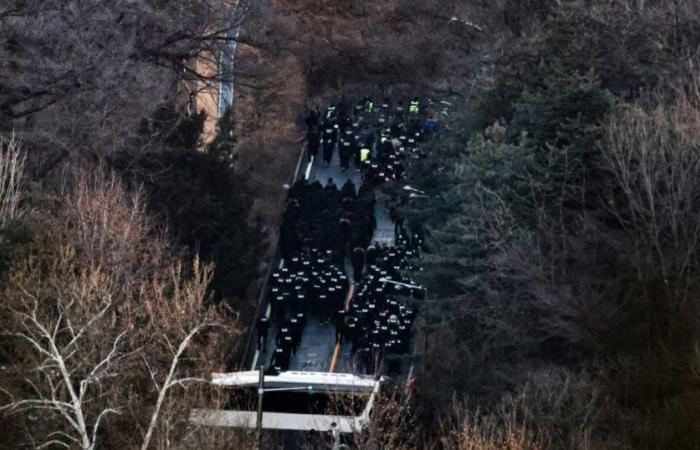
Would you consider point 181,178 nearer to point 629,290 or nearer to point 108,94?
point 108,94

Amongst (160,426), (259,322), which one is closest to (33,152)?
(259,322)

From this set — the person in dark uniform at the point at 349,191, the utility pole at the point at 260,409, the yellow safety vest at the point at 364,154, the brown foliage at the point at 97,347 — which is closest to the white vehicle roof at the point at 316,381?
the brown foliage at the point at 97,347

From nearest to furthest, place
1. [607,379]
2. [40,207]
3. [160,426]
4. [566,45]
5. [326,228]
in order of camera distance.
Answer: [160,426] → [607,379] → [40,207] → [566,45] → [326,228]

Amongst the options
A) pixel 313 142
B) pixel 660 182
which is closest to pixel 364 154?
pixel 313 142

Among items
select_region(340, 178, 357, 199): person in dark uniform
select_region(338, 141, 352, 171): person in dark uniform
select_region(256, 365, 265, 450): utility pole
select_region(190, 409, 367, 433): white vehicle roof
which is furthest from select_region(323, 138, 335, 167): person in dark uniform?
select_region(256, 365, 265, 450): utility pole

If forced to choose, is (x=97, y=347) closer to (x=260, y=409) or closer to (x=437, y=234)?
(x=260, y=409)

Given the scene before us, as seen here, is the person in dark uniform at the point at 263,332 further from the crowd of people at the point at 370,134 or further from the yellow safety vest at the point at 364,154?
the yellow safety vest at the point at 364,154

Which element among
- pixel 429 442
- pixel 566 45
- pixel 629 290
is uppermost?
pixel 566 45
